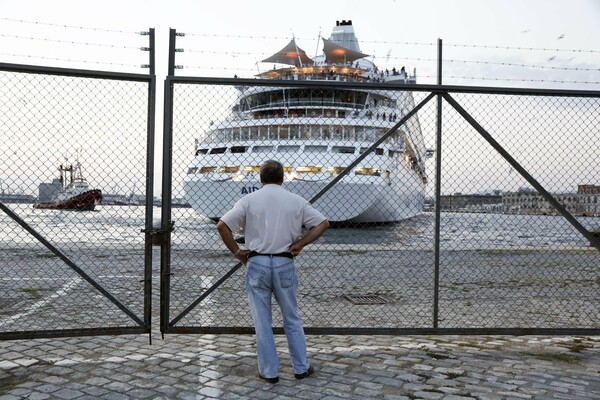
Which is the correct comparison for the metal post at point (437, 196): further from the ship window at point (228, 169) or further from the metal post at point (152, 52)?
the ship window at point (228, 169)

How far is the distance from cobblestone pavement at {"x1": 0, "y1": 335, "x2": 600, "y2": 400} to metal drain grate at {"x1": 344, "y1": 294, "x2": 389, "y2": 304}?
7.80 ft

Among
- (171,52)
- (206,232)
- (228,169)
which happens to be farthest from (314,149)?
(171,52)

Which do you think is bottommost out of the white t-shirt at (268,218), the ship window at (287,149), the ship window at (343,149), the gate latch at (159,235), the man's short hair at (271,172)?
the gate latch at (159,235)

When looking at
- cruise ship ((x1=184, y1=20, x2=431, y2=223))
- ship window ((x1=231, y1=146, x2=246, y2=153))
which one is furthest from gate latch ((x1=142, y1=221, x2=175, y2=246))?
cruise ship ((x1=184, y1=20, x2=431, y2=223))

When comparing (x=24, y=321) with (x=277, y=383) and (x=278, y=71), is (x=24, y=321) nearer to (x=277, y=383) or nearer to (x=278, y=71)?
(x=277, y=383)

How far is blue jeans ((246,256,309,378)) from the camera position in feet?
12.7

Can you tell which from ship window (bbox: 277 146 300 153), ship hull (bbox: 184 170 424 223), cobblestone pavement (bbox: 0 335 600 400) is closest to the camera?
cobblestone pavement (bbox: 0 335 600 400)

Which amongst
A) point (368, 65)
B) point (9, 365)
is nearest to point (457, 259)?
point (9, 365)

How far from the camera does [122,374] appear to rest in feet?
13.2

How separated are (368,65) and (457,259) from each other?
1422 inches

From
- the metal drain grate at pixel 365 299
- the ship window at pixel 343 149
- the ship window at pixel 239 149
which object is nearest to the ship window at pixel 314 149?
the ship window at pixel 343 149

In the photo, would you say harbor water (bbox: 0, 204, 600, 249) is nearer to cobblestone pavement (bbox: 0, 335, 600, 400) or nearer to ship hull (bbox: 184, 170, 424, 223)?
ship hull (bbox: 184, 170, 424, 223)

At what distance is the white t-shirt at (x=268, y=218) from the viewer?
12.7 ft

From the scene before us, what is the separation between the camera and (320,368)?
4.25 metres
